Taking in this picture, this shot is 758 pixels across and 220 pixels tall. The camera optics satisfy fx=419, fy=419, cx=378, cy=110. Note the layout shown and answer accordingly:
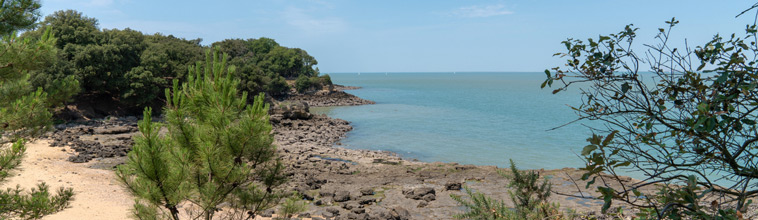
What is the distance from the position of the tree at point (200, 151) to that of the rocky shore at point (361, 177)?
6.73ft

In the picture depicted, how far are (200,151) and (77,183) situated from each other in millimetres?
10572

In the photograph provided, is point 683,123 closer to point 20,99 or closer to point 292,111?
point 20,99

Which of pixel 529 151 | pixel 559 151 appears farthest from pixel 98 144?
pixel 559 151

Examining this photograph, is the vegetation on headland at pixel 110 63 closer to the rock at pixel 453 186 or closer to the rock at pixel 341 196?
the rock at pixel 341 196

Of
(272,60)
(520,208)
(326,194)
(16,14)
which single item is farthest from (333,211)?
(272,60)

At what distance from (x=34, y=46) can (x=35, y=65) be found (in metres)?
0.37

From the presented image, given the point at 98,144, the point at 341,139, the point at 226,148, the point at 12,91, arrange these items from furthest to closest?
1. the point at 341,139
2. the point at 98,144
3. the point at 12,91
4. the point at 226,148

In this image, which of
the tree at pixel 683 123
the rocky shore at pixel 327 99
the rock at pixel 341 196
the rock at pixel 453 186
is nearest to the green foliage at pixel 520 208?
the tree at pixel 683 123

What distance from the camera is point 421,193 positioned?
14.1 meters

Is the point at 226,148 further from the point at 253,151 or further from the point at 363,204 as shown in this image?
the point at 363,204

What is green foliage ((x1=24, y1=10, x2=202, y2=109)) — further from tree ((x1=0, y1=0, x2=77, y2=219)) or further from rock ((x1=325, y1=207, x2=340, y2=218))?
tree ((x1=0, y1=0, x2=77, y2=219))

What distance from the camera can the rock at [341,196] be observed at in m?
13.3

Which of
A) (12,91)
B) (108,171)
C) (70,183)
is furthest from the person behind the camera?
(108,171)

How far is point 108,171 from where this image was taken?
51.7 ft
